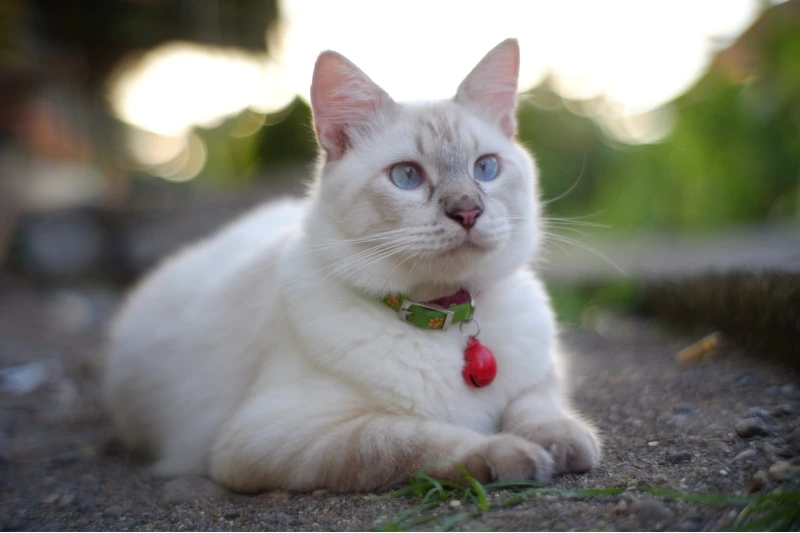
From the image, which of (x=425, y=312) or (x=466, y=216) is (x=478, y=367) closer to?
(x=425, y=312)

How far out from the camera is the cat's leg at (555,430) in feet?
6.68

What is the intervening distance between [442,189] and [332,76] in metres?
0.69

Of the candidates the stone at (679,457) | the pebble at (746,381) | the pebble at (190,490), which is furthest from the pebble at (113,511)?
the pebble at (746,381)

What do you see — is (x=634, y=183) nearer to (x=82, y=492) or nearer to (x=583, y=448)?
(x=583, y=448)

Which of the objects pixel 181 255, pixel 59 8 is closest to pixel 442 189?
pixel 181 255

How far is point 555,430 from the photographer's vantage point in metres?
2.09

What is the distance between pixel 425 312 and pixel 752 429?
1180mm

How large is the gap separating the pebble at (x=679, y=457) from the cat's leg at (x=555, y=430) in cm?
23

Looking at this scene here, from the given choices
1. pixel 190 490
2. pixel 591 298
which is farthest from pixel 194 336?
pixel 591 298

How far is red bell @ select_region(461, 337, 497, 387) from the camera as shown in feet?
7.50

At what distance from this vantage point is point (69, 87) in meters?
9.63

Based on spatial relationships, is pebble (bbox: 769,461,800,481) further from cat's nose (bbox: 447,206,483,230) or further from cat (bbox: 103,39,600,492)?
cat's nose (bbox: 447,206,483,230)

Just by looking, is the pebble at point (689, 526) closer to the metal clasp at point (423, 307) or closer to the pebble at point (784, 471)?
the pebble at point (784, 471)

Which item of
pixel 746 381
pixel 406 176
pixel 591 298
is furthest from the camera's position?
pixel 591 298
